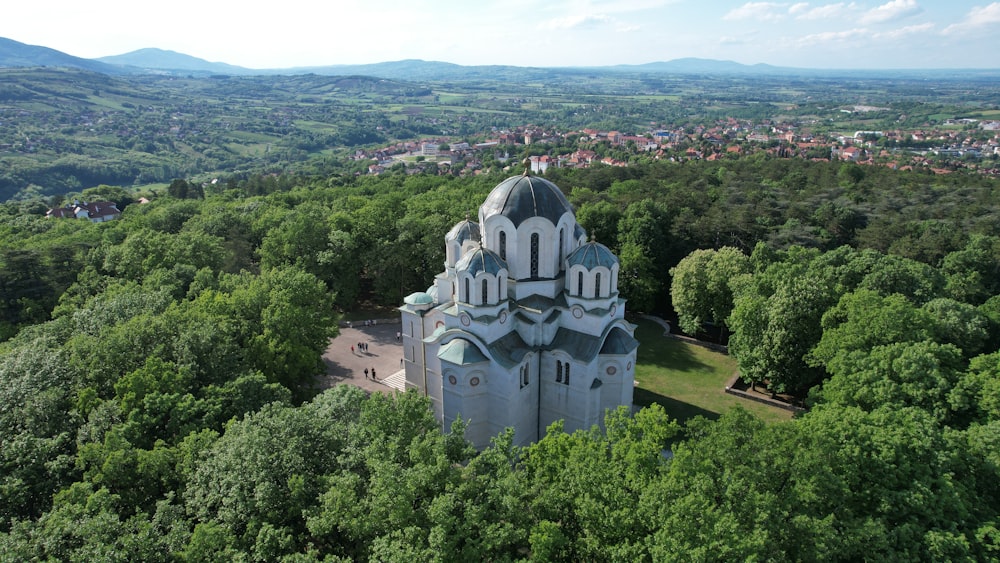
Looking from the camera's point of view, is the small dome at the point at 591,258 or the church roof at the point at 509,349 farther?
the small dome at the point at 591,258

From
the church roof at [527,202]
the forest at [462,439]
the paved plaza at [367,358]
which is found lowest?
the paved plaza at [367,358]

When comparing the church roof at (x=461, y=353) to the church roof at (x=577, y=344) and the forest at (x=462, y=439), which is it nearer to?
the church roof at (x=577, y=344)

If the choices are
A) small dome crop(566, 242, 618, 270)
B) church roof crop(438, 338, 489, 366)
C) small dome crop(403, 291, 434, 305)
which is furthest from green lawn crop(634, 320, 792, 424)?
small dome crop(403, 291, 434, 305)

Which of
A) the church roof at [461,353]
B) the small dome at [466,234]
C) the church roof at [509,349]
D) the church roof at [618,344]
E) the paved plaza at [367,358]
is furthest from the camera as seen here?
the paved plaza at [367,358]

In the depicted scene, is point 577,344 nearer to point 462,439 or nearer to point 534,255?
point 534,255

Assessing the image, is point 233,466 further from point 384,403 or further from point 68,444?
point 68,444

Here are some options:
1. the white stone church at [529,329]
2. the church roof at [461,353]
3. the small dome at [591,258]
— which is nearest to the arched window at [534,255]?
the white stone church at [529,329]
